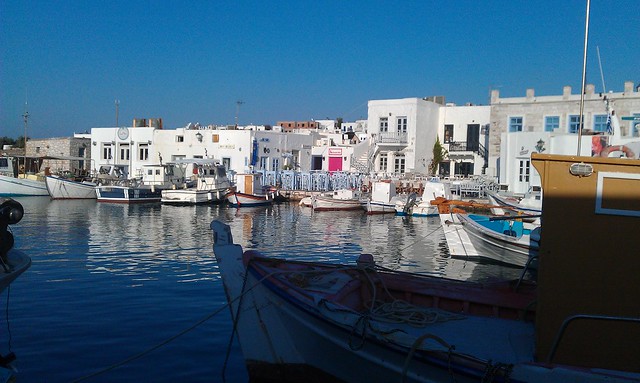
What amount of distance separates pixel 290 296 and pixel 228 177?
4102 centimetres

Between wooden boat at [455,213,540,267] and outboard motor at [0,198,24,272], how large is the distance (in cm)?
1219

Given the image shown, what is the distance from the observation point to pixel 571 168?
5.66 metres

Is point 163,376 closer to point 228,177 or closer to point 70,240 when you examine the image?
point 70,240

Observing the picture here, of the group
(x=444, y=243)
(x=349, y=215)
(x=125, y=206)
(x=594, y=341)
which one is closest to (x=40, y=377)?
(x=594, y=341)

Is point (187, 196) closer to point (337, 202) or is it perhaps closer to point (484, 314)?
point (337, 202)

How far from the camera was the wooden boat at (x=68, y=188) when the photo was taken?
41.8m

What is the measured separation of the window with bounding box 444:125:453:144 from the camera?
4941 centimetres

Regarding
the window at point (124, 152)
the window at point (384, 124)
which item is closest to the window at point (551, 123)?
the window at point (384, 124)

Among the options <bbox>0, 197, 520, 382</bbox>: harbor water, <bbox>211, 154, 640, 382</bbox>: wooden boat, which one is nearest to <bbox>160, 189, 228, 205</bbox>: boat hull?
<bbox>0, 197, 520, 382</bbox>: harbor water

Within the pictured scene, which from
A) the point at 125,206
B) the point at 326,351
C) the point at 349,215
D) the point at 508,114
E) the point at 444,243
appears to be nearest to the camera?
the point at 326,351

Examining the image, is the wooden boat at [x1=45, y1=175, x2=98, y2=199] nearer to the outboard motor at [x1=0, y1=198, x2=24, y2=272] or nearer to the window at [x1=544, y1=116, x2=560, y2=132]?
the window at [x1=544, y1=116, x2=560, y2=132]

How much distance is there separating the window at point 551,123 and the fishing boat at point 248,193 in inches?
770

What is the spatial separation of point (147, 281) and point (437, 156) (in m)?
37.6

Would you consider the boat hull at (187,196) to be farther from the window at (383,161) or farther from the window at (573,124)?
the window at (573,124)
